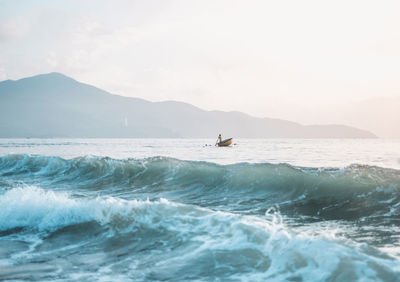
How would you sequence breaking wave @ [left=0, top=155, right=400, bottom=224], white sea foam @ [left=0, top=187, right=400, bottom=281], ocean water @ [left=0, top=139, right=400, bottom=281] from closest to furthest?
white sea foam @ [left=0, top=187, right=400, bottom=281]
ocean water @ [left=0, top=139, right=400, bottom=281]
breaking wave @ [left=0, top=155, right=400, bottom=224]

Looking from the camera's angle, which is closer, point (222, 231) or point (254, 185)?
point (222, 231)

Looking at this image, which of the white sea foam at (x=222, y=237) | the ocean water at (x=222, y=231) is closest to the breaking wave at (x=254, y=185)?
the ocean water at (x=222, y=231)

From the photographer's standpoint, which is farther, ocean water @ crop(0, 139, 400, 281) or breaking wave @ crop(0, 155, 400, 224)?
breaking wave @ crop(0, 155, 400, 224)

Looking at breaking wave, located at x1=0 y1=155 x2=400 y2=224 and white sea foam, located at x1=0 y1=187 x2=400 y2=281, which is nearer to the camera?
white sea foam, located at x1=0 y1=187 x2=400 y2=281

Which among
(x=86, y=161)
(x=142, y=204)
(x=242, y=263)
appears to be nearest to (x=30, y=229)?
(x=142, y=204)

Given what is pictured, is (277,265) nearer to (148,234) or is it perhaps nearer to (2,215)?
(148,234)

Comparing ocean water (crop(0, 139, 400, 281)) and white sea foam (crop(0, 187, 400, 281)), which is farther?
ocean water (crop(0, 139, 400, 281))

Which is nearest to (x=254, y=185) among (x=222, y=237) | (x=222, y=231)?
(x=222, y=231)

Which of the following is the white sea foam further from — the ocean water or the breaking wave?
the breaking wave

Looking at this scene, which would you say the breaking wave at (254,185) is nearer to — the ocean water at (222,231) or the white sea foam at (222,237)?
the ocean water at (222,231)

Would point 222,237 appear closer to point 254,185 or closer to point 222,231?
point 222,231

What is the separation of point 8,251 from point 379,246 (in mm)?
6626

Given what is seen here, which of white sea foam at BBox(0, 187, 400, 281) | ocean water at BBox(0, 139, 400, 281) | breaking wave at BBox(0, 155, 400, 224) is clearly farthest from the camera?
breaking wave at BBox(0, 155, 400, 224)

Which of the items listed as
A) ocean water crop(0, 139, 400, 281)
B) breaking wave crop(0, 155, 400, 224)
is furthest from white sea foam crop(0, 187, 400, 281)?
breaking wave crop(0, 155, 400, 224)
